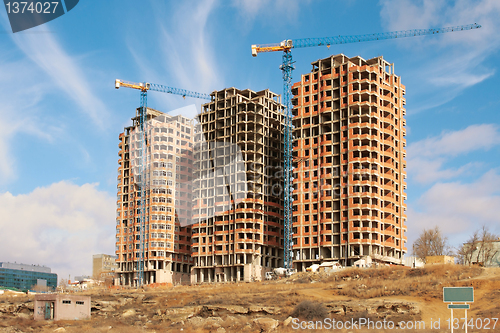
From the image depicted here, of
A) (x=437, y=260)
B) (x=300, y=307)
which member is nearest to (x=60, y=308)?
(x=300, y=307)

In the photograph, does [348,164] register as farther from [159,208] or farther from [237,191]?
[159,208]

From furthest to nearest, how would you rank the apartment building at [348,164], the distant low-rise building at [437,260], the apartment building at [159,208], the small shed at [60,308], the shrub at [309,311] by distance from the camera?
the apartment building at [159,208], the apartment building at [348,164], the distant low-rise building at [437,260], the small shed at [60,308], the shrub at [309,311]

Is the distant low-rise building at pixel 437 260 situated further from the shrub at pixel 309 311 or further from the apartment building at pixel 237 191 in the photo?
the shrub at pixel 309 311

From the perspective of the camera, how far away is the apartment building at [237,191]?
140375 millimetres

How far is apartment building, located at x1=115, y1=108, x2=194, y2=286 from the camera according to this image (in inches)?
6275

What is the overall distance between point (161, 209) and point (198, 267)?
24.6 metres

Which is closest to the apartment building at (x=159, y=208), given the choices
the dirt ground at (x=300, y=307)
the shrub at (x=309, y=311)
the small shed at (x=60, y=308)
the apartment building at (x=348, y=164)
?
the apartment building at (x=348, y=164)

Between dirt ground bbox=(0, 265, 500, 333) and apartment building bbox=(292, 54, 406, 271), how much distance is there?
2825cm

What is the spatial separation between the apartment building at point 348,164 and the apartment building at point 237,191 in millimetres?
12931

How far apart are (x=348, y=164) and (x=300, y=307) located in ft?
207

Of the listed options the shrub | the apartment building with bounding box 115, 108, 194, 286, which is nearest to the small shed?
the shrub

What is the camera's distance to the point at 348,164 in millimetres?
126062

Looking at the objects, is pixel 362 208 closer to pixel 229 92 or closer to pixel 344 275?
pixel 344 275

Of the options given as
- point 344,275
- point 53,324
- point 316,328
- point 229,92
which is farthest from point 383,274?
point 229,92
